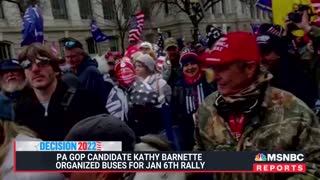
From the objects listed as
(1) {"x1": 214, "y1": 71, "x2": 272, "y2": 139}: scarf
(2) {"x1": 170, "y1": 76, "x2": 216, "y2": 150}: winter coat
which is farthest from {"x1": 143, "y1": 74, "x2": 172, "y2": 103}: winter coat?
(1) {"x1": 214, "y1": 71, "x2": 272, "y2": 139}: scarf

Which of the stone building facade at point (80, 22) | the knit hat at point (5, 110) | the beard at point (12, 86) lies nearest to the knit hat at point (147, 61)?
the beard at point (12, 86)

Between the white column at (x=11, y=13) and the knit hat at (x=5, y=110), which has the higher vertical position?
the white column at (x=11, y=13)

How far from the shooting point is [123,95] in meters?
4.36

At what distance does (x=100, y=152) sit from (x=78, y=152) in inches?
3.0

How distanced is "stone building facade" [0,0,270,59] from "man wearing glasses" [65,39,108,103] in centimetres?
2081

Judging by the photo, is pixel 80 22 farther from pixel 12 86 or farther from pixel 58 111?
pixel 58 111

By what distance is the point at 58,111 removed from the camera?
308cm

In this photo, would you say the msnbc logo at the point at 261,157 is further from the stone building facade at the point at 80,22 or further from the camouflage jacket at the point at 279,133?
the stone building facade at the point at 80,22

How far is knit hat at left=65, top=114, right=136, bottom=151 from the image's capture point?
4.97 ft

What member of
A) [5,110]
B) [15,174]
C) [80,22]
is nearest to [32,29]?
[5,110]

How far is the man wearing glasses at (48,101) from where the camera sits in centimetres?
304

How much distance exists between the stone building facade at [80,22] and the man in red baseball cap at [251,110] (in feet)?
77.9

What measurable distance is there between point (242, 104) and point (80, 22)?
120 ft

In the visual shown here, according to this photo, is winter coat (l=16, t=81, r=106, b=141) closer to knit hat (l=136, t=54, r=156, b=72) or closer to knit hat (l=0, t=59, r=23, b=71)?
knit hat (l=0, t=59, r=23, b=71)
